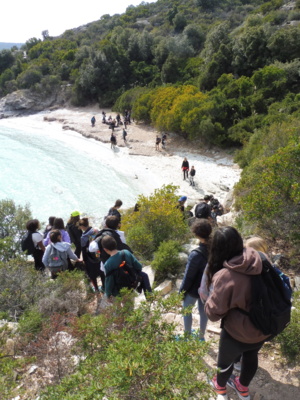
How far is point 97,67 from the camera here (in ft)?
129

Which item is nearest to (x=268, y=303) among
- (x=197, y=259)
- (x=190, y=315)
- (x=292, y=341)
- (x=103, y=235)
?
(x=197, y=259)

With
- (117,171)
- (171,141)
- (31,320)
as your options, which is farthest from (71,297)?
(171,141)

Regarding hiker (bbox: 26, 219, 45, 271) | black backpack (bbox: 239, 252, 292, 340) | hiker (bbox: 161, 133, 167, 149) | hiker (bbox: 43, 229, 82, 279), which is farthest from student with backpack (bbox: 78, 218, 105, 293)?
hiker (bbox: 161, 133, 167, 149)

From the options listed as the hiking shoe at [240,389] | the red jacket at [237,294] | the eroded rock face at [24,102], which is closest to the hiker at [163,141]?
the hiking shoe at [240,389]

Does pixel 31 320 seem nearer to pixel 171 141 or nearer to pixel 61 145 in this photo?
pixel 171 141

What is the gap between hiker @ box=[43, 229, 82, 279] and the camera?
566cm

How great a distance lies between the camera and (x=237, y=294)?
2521 mm

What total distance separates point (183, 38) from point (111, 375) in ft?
146

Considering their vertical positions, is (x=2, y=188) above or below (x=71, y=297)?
below

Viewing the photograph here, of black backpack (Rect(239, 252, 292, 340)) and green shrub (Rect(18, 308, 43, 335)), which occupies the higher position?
black backpack (Rect(239, 252, 292, 340))

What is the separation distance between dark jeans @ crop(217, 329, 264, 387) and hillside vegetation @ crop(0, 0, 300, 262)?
393 centimetres

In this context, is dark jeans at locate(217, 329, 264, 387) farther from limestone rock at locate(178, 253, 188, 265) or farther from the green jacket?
limestone rock at locate(178, 253, 188, 265)

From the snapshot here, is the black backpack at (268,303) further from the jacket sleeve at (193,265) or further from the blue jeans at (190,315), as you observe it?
the blue jeans at (190,315)

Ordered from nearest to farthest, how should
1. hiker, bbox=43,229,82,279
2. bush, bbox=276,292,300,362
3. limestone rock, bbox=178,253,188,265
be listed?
bush, bbox=276,292,300,362
hiker, bbox=43,229,82,279
limestone rock, bbox=178,253,188,265
